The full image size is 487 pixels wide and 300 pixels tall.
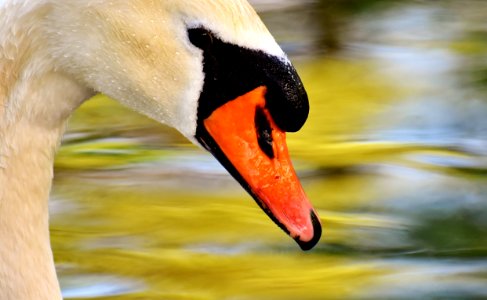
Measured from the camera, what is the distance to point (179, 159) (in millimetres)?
6074

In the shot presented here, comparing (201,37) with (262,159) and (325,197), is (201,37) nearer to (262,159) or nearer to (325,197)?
(262,159)

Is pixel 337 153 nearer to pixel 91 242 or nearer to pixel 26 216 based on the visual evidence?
pixel 91 242

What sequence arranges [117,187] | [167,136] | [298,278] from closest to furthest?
[298,278] → [117,187] → [167,136]

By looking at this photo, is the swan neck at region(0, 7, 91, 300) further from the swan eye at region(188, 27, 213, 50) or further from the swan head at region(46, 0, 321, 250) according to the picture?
the swan eye at region(188, 27, 213, 50)

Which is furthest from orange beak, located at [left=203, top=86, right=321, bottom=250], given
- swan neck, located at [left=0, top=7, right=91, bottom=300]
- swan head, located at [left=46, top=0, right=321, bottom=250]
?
swan neck, located at [left=0, top=7, right=91, bottom=300]

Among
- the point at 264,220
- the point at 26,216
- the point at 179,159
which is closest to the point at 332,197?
the point at 264,220

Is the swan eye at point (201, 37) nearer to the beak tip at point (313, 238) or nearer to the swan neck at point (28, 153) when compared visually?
the swan neck at point (28, 153)

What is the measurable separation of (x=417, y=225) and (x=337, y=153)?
0.83 m

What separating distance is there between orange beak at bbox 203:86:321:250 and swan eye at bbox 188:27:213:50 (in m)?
0.18

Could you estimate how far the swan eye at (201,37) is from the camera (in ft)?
9.50

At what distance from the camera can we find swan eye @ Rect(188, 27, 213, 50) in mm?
2896

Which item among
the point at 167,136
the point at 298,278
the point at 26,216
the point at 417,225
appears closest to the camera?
the point at 26,216

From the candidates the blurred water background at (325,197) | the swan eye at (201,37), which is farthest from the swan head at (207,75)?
the blurred water background at (325,197)

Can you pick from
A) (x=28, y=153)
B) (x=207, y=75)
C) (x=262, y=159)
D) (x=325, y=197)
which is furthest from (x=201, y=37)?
(x=325, y=197)
